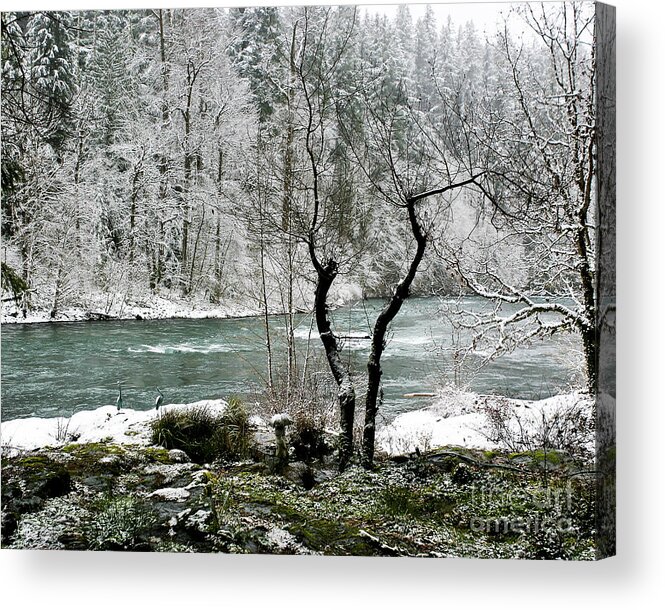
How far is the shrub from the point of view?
18.6ft

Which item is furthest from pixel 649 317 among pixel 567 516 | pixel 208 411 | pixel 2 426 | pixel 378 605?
pixel 2 426

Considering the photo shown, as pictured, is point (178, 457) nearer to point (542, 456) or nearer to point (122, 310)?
point (122, 310)

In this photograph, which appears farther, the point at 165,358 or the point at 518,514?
the point at 165,358

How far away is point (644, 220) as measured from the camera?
5.40m

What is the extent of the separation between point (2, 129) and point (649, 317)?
428 centimetres

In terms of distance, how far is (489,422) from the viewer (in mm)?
5379

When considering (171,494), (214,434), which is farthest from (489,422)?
(171,494)

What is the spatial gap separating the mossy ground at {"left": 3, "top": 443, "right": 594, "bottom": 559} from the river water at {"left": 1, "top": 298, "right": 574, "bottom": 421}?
350mm

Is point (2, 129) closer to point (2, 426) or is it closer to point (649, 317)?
point (2, 426)

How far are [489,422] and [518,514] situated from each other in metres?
0.56

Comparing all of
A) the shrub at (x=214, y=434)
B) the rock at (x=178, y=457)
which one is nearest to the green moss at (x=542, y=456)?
the shrub at (x=214, y=434)

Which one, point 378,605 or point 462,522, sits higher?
point 462,522

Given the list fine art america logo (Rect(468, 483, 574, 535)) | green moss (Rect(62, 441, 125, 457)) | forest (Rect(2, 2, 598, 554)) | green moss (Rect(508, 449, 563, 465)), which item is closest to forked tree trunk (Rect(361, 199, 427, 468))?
forest (Rect(2, 2, 598, 554))

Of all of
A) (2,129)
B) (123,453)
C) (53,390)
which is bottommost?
(123,453)
